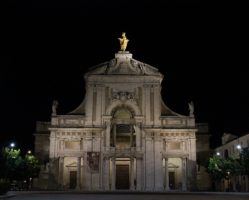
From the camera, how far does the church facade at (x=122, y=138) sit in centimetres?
6241

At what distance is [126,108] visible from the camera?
65688mm

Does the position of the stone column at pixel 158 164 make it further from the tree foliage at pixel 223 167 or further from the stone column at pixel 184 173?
the tree foliage at pixel 223 167

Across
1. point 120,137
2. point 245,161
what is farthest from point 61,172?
point 245,161

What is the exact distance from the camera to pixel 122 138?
6694 cm

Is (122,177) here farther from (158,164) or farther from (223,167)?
(223,167)

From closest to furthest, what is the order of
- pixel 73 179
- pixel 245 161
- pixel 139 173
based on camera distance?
pixel 245 161 < pixel 139 173 < pixel 73 179

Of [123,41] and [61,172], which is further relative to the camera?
[123,41]

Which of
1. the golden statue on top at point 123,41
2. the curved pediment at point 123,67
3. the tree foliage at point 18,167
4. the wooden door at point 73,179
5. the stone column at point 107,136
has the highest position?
the golden statue on top at point 123,41

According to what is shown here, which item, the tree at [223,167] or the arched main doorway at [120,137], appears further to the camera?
the arched main doorway at [120,137]

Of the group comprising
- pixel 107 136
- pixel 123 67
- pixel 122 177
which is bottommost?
pixel 122 177

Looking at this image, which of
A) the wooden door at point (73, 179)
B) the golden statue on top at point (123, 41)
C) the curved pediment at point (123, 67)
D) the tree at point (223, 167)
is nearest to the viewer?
the tree at point (223, 167)

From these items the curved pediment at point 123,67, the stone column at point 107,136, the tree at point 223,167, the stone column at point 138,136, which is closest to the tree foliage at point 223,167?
the tree at point 223,167

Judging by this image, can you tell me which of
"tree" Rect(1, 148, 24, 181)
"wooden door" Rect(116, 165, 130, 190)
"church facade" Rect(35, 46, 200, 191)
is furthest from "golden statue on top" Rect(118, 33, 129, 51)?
"tree" Rect(1, 148, 24, 181)

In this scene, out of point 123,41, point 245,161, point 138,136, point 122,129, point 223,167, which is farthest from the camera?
point 123,41
